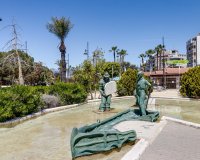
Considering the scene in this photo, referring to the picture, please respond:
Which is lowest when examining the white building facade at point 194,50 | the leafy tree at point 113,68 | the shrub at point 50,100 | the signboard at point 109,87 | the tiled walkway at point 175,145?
the tiled walkway at point 175,145

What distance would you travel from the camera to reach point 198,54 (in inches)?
4788

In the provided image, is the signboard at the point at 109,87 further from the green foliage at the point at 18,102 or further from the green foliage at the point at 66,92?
the green foliage at the point at 66,92

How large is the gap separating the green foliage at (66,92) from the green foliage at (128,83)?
7454mm

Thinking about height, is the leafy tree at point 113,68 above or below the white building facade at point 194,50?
below

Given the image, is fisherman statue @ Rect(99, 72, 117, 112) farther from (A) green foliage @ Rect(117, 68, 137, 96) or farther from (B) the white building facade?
(B) the white building facade

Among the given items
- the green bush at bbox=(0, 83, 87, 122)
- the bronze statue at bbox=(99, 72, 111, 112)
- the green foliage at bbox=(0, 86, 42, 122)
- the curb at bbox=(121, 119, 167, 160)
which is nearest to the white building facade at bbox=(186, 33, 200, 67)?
the green bush at bbox=(0, 83, 87, 122)

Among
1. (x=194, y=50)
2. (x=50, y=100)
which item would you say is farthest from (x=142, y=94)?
(x=194, y=50)

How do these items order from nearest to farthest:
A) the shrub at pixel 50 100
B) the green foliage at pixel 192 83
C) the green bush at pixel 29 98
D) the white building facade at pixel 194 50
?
the green bush at pixel 29 98, the shrub at pixel 50 100, the green foliage at pixel 192 83, the white building facade at pixel 194 50

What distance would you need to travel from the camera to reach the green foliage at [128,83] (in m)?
28.2

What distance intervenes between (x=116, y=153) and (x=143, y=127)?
2.96 metres

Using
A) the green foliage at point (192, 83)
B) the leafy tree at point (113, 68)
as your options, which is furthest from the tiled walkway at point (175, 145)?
the leafy tree at point (113, 68)

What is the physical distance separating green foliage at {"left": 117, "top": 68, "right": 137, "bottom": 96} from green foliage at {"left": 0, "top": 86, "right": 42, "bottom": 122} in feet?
42.0

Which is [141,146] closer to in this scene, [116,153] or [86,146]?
[116,153]

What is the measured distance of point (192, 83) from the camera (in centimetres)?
2534
